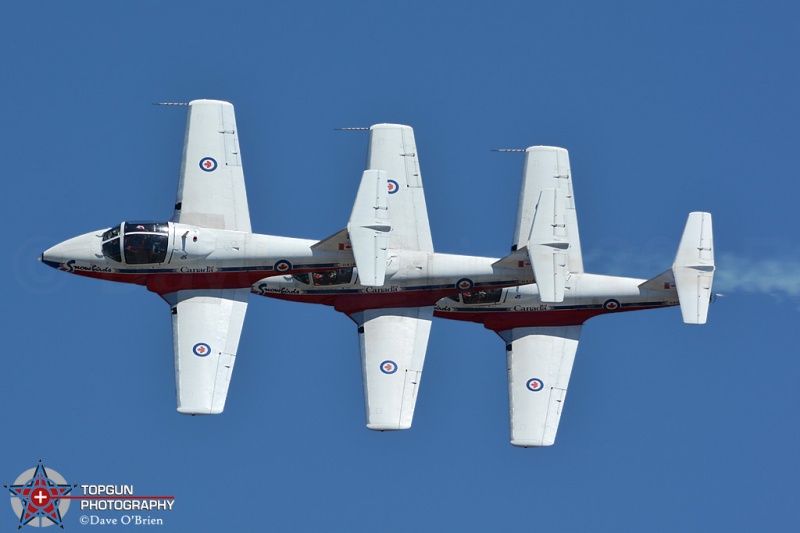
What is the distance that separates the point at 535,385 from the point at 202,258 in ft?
36.2

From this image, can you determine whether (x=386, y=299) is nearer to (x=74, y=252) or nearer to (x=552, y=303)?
(x=552, y=303)

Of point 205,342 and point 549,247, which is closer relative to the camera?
point 549,247

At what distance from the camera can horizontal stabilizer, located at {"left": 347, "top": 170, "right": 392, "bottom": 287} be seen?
44781 millimetres

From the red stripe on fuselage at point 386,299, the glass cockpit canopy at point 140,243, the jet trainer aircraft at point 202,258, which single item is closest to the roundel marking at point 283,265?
the jet trainer aircraft at point 202,258

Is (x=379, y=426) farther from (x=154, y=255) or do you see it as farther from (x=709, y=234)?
(x=709, y=234)

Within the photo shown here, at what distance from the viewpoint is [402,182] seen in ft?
161

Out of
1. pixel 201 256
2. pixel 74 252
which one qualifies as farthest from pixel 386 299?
pixel 74 252

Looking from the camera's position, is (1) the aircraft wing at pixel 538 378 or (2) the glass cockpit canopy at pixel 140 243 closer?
(2) the glass cockpit canopy at pixel 140 243

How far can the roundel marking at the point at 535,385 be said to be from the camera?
48.5 m

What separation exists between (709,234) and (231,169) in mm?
14839

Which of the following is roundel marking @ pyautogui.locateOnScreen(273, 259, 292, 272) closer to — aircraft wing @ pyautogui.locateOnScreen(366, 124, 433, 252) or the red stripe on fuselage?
the red stripe on fuselage

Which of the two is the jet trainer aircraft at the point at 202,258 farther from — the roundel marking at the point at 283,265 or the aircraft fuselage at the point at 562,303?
the aircraft fuselage at the point at 562,303

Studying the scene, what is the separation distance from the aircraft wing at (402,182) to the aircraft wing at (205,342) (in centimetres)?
524

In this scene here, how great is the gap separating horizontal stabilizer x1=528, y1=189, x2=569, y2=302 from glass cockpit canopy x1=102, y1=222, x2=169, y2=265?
11.0 m
